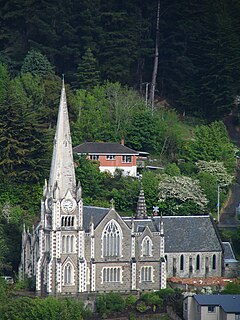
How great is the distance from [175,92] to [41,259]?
138 feet

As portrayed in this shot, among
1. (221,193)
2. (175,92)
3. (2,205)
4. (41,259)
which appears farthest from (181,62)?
(41,259)

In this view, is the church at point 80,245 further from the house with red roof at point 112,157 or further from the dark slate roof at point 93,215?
the house with red roof at point 112,157

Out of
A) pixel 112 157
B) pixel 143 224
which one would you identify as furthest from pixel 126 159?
pixel 143 224

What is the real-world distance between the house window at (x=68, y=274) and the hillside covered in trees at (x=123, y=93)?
891 cm

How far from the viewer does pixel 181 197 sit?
390 feet

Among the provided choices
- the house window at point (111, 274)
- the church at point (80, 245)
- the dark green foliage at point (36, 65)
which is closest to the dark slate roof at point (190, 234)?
the church at point (80, 245)

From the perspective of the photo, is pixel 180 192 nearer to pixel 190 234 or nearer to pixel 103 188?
pixel 103 188

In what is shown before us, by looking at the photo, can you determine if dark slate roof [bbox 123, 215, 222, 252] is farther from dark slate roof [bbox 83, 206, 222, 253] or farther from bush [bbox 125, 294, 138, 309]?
bush [bbox 125, 294, 138, 309]

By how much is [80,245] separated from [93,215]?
254 cm

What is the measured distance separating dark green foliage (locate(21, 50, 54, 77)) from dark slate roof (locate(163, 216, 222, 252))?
95.2 feet

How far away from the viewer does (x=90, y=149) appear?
125 meters

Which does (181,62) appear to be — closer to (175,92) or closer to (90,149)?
(175,92)

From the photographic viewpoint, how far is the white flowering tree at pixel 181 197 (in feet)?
388

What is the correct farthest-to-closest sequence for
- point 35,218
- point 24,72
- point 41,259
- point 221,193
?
point 24,72
point 221,193
point 35,218
point 41,259
